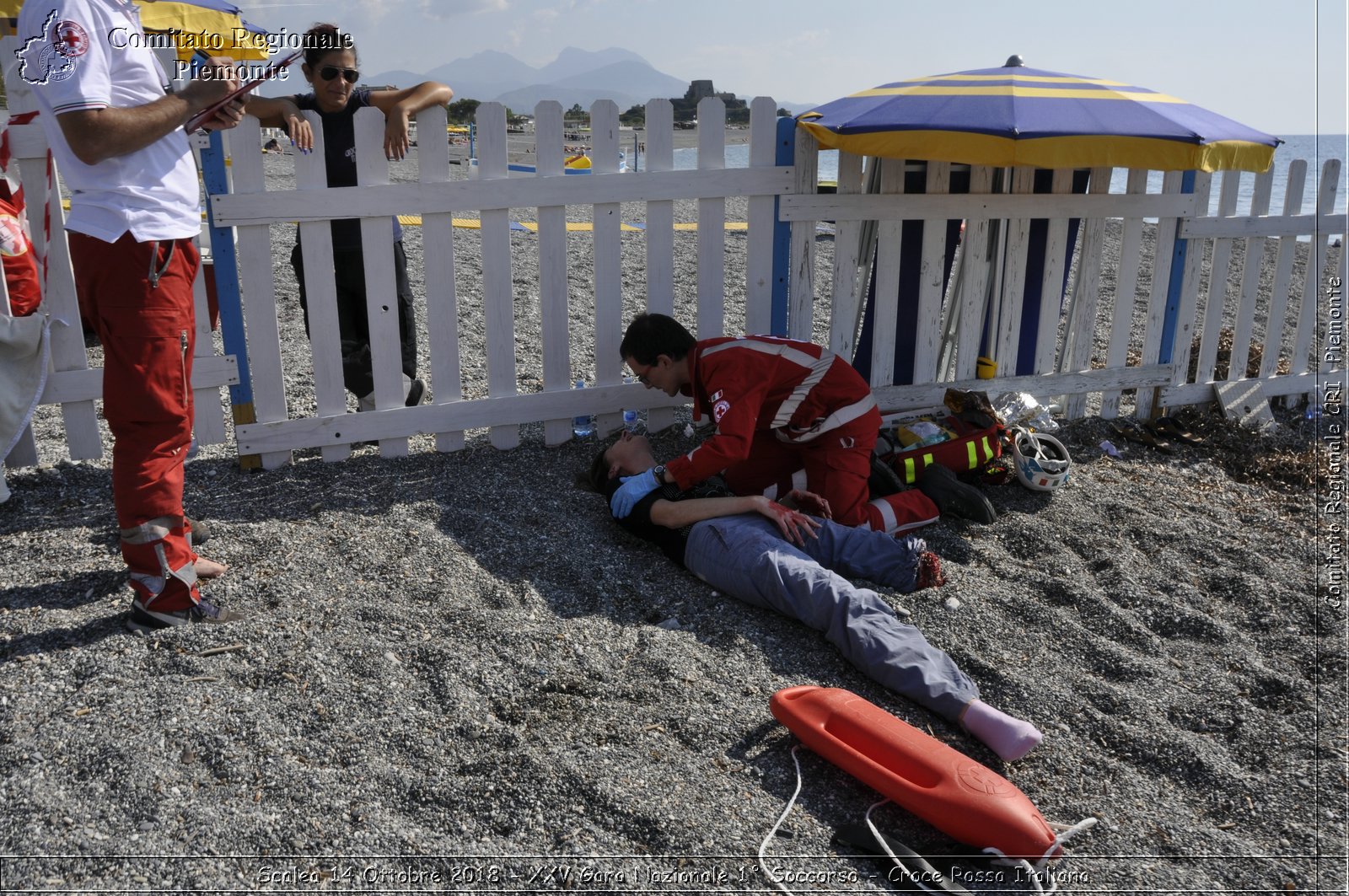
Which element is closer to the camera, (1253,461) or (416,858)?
(416,858)

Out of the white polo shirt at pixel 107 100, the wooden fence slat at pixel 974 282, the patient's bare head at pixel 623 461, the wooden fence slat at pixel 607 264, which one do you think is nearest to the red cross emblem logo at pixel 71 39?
the white polo shirt at pixel 107 100

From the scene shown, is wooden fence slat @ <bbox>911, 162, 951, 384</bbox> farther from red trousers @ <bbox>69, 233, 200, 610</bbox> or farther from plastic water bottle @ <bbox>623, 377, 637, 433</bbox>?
red trousers @ <bbox>69, 233, 200, 610</bbox>

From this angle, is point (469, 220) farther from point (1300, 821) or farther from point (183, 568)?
point (1300, 821)

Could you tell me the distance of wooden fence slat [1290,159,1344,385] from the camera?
5.64 metres

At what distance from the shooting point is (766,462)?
14.6ft

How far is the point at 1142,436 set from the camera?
18.0 feet

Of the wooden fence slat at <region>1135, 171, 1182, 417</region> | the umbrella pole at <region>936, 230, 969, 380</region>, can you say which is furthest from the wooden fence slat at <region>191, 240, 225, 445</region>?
the wooden fence slat at <region>1135, 171, 1182, 417</region>

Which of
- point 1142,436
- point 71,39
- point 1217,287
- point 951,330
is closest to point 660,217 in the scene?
point 951,330

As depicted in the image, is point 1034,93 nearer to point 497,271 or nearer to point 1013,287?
point 1013,287

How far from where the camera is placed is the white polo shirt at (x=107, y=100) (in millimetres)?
2693

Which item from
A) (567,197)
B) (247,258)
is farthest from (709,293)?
(247,258)

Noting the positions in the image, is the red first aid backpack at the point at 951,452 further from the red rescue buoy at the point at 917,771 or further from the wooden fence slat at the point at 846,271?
the red rescue buoy at the point at 917,771

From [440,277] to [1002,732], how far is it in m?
3.14

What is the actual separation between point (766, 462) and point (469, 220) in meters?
9.08
